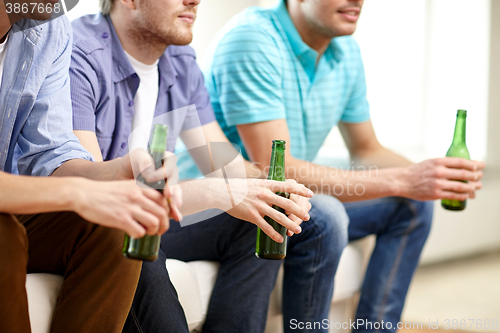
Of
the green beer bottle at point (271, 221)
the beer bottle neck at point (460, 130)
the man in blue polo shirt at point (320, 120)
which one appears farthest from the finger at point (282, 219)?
the beer bottle neck at point (460, 130)

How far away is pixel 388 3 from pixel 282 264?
2.07 m

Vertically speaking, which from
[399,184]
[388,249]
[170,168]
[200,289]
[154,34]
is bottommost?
[388,249]

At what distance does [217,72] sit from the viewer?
1423 millimetres

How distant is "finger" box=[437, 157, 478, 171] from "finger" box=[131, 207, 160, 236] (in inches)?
38.8

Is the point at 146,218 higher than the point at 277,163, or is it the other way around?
the point at 146,218

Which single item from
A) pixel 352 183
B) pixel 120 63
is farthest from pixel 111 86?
pixel 352 183

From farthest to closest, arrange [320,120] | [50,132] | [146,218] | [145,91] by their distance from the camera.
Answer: [320,120]
[145,91]
[50,132]
[146,218]

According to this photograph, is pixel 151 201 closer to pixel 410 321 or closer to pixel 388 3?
pixel 410 321

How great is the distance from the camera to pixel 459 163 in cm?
133

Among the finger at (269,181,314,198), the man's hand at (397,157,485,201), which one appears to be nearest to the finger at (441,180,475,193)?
the man's hand at (397,157,485,201)

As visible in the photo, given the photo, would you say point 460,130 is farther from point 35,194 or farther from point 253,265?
point 35,194

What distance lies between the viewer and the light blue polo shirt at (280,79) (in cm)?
136

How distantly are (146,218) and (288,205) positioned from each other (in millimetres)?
336

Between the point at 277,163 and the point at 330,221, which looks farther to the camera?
the point at 330,221
